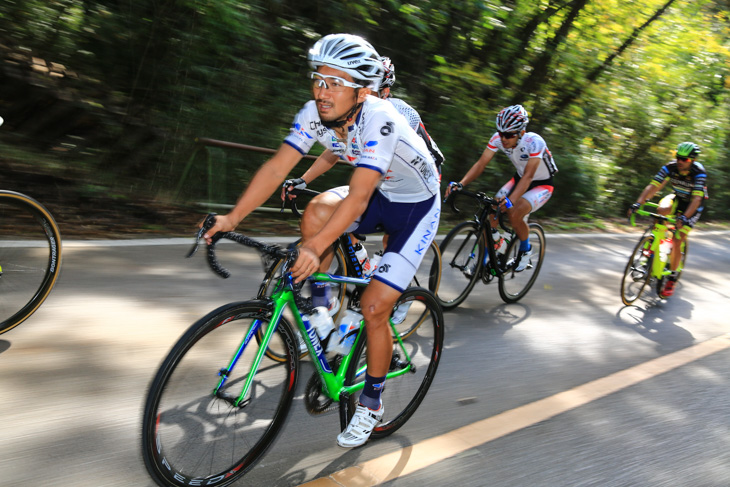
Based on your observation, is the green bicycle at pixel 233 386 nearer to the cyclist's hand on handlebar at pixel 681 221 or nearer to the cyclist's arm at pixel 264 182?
the cyclist's arm at pixel 264 182

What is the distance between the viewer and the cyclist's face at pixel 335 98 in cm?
295

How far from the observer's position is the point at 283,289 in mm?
2836

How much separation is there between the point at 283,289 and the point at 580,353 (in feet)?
11.4

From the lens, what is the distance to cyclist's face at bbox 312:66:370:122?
2.95 m

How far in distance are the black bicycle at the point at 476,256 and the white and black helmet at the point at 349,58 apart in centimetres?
299

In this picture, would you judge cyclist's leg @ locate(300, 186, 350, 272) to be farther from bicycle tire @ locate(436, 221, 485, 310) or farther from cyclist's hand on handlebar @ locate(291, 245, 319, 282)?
bicycle tire @ locate(436, 221, 485, 310)

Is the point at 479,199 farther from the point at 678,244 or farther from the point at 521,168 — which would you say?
the point at 678,244

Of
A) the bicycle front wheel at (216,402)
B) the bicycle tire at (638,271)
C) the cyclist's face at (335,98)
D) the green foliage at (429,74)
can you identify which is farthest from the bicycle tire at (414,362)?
the green foliage at (429,74)

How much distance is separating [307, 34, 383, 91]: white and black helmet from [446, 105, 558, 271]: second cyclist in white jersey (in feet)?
10.2

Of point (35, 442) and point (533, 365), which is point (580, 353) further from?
point (35, 442)

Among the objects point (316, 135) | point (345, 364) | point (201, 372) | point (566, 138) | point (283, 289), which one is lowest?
point (566, 138)

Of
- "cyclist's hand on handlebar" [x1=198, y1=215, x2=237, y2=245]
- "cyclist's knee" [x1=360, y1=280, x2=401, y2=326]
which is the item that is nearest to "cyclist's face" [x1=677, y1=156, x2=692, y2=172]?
"cyclist's knee" [x1=360, y1=280, x2=401, y2=326]

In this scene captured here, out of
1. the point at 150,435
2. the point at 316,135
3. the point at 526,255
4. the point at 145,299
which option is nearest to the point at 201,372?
the point at 150,435

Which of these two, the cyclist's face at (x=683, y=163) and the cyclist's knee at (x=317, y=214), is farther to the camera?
the cyclist's face at (x=683, y=163)
